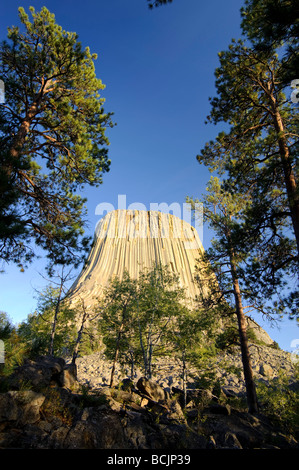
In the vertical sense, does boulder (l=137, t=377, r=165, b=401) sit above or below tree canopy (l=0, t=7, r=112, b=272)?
below

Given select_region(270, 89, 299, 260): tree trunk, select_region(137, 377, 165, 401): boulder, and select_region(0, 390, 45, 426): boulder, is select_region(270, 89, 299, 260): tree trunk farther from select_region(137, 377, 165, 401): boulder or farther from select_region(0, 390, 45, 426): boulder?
select_region(137, 377, 165, 401): boulder

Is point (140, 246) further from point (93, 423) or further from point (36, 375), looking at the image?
point (93, 423)

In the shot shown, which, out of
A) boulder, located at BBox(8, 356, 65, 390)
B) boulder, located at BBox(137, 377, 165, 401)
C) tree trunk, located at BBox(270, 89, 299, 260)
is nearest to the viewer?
boulder, located at BBox(8, 356, 65, 390)

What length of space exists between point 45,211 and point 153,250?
55.1 m

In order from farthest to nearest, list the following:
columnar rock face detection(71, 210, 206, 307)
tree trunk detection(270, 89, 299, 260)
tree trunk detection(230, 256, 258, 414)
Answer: columnar rock face detection(71, 210, 206, 307) → tree trunk detection(230, 256, 258, 414) → tree trunk detection(270, 89, 299, 260)

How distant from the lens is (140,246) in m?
64.3

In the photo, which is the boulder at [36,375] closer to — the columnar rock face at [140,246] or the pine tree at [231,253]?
the pine tree at [231,253]

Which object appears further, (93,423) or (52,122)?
(52,122)

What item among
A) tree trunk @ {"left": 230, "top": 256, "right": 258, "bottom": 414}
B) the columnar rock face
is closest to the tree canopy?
tree trunk @ {"left": 230, "top": 256, "right": 258, "bottom": 414}

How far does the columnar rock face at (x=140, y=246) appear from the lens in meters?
58.5

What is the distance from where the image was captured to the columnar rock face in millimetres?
58469

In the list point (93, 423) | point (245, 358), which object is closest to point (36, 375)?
point (93, 423)

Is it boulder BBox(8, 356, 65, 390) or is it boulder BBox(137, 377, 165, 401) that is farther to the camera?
boulder BBox(137, 377, 165, 401)
